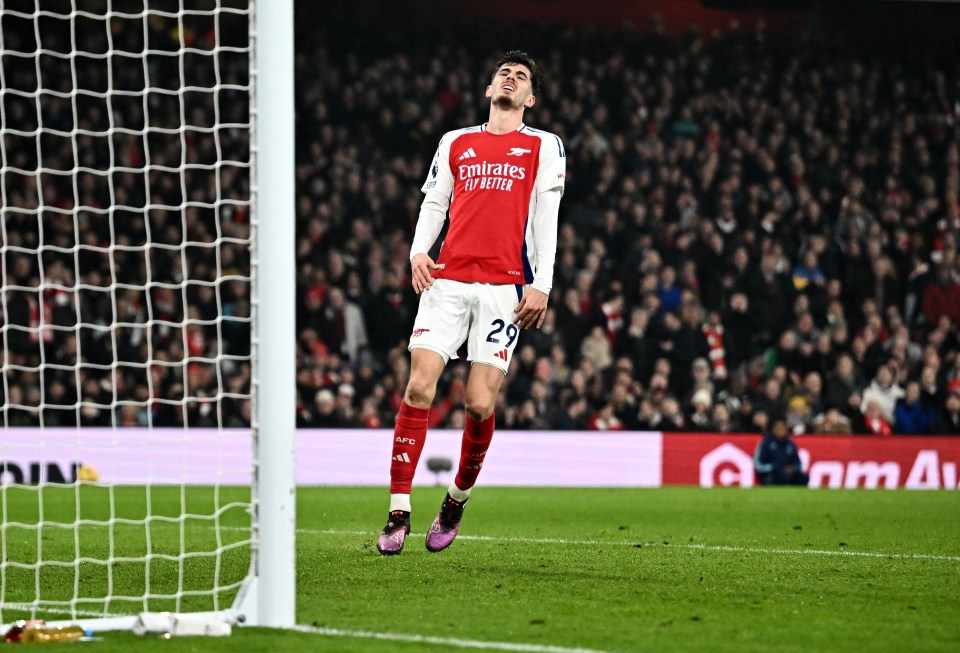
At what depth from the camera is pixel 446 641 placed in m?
4.54

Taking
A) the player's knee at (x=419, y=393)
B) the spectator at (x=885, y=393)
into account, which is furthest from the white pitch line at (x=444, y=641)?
the spectator at (x=885, y=393)

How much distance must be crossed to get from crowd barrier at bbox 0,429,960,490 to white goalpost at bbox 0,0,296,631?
9cm

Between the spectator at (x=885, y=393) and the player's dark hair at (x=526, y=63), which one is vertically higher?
the player's dark hair at (x=526, y=63)

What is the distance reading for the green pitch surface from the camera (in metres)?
4.65

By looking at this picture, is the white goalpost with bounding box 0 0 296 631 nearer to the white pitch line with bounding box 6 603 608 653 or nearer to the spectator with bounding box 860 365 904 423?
the white pitch line with bounding box 6 603 608 653

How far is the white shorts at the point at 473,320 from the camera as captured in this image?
6797mm

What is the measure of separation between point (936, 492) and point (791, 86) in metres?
8.65

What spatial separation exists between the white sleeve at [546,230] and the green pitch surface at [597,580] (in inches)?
57.2

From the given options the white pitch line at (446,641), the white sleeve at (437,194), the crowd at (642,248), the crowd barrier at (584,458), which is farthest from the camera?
the crowd at (642,248)

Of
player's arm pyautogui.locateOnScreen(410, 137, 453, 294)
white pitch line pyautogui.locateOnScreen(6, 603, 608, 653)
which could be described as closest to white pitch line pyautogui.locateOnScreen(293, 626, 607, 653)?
white pitch line pyautogui.locateOnScreen(6, 603, 608, 653)

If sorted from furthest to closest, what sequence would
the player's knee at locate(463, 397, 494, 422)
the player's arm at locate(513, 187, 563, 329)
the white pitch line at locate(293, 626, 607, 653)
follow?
the player's knee at locate(463, 397, 494, 422)
the player's arm at locate(513, 187, 563, 329)
the white pitch line at locate(293, 626, 607, 653)

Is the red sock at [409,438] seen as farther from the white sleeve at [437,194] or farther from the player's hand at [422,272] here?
the white sleeve at [437,194]

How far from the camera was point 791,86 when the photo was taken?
2081 centimetres

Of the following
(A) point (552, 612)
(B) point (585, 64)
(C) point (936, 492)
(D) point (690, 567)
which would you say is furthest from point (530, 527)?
(B) point (585, 64)
